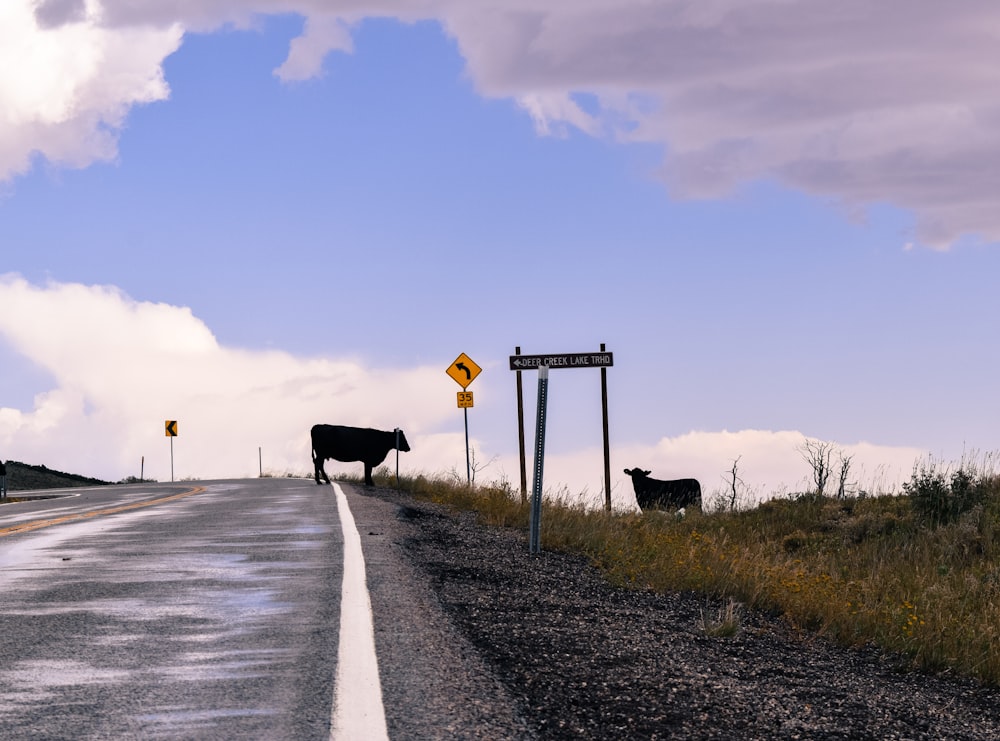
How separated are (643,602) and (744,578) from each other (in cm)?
172

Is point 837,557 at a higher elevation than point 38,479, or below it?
Result: below

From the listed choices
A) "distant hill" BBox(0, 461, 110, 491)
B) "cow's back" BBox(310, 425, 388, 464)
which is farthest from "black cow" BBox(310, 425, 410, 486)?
"distant hill" BBox(0, 461, 110, 491)

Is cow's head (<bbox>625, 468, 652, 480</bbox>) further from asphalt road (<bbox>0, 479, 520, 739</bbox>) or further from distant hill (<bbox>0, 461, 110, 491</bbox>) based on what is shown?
distant hill (<bbox>0, 461, 110, 491</bbox>)

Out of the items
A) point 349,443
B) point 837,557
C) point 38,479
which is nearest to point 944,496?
point 837,557

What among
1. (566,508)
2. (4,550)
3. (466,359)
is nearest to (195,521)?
(4,550)

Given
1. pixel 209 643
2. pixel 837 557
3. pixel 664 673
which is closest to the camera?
pixel 664 673

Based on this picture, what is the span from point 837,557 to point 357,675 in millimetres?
16886

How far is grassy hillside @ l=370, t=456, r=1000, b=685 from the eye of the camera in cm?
1027

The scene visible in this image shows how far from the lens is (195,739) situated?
504 centimetres

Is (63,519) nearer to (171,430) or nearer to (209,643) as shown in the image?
(209,643)

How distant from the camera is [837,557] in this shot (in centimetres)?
2150

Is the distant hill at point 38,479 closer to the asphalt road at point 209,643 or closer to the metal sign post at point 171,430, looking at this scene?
the metal sign post at point 171,430

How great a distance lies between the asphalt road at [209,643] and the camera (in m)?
5.40

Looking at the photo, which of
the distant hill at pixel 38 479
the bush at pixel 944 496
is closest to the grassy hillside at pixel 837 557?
the bush at pixel 944 496
